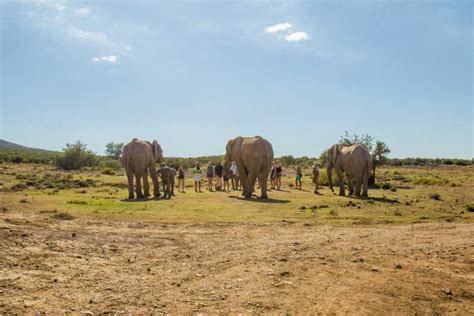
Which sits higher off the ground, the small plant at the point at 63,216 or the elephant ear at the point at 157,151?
the elephant ear at the point at 157,151

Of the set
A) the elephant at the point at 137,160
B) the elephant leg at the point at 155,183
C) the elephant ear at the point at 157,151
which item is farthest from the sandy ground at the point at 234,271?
the elephant ear at the point at 157,151

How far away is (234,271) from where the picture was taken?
7.84 m

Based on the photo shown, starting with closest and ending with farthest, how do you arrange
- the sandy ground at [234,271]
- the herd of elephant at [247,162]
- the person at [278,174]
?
the sandy ground at [234,271] < the herd of elephant at [247,162] < the person at [278,174]

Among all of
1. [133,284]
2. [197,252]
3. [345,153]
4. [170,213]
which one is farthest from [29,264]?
[345,153]

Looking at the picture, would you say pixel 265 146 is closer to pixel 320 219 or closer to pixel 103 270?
pixel 320 219

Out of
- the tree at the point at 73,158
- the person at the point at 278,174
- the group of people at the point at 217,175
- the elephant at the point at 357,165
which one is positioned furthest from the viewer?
the tree at the point at 73,158

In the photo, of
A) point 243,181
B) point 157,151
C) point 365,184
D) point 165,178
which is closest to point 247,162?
point 243,181

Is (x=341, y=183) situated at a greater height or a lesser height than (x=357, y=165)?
lesser

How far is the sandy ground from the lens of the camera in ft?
21.0

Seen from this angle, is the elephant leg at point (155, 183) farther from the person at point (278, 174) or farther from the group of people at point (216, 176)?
the person at point (278, 174)

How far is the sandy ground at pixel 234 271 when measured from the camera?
639 cm

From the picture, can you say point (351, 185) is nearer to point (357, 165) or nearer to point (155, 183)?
point (357, 165)

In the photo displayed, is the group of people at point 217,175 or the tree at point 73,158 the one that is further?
the tree at point 73,158

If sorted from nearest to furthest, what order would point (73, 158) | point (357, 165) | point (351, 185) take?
point (357, 165) < point (351, 185) < point (73, 158)
